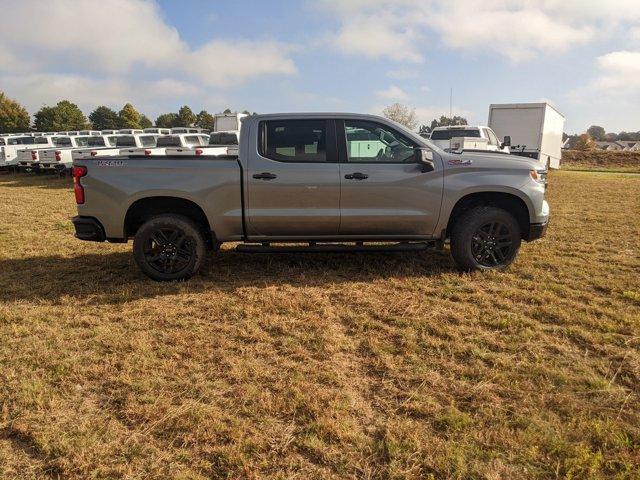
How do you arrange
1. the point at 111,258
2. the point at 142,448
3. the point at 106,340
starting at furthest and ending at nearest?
the point at 111,258 < the point at 106,340 < the point at 142,448

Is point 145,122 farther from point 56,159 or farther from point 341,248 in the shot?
point 341,248

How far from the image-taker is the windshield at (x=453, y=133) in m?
14.9

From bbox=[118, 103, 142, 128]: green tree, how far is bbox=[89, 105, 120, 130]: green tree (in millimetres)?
4879

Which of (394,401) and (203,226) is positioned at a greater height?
(203,226)

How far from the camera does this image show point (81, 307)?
430cm

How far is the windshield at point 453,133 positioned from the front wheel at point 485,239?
10.5 metres

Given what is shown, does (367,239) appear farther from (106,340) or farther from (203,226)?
(106,340)

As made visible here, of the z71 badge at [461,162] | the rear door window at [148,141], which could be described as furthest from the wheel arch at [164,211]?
the rear door window at [148,141]

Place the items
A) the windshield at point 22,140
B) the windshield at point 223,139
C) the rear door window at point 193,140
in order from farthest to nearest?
the windshield at point 22,140, the rear door window at point 193,140, the windshield at point 223,139

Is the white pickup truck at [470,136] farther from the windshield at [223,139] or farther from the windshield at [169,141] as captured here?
the windshield at [169,141]

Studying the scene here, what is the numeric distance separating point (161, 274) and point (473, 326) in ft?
10.8

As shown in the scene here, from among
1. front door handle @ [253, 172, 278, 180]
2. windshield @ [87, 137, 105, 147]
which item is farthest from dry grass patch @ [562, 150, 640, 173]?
front door handle @ [253, 172, 278, 180]

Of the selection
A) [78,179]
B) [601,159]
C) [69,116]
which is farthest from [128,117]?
[78,179]

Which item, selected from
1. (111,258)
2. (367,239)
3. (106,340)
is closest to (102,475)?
(106,340)
